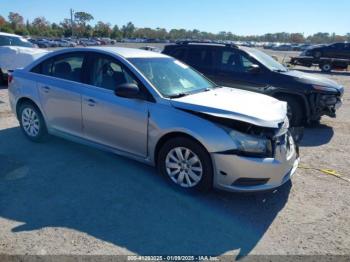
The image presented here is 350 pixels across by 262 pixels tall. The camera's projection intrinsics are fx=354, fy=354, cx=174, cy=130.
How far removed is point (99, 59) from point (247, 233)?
10.4 ft

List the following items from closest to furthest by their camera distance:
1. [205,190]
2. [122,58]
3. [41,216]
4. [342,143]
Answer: [41,216]
[205,190]
[122,58]
[342,143]

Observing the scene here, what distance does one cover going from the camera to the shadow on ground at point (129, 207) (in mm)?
3430

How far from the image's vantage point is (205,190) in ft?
13.7

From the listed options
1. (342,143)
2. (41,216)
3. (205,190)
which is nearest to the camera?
(41,216)

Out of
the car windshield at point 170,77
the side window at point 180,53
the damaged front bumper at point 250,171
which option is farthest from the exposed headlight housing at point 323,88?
the damaged front bumper at point 250,171

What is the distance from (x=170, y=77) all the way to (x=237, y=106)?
120cm

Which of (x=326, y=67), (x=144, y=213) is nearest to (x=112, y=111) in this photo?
(x=144, y=213)

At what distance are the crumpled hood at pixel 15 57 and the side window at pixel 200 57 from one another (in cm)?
495

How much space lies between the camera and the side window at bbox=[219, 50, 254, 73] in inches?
315

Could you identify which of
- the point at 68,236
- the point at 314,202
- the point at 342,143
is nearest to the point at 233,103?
the point at 314,202

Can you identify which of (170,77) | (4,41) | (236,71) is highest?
(4,41)

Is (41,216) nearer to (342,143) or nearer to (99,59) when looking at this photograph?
(99,59)

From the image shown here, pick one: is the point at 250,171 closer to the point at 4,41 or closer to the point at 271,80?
the point at 271,80

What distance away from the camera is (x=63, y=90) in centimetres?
532
